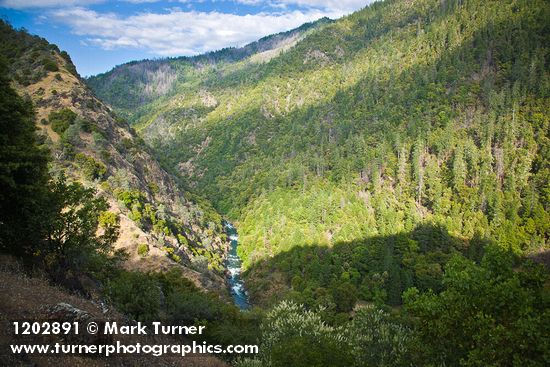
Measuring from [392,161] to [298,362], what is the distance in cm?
11994

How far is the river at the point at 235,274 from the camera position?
91.2 meters

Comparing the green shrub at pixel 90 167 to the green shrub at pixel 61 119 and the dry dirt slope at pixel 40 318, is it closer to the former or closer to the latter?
the green shrub at pixel 61 119

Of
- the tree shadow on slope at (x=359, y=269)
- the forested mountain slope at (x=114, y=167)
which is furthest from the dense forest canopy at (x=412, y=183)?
the forested mountain slope at (x=114, y=167)

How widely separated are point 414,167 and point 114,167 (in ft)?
309

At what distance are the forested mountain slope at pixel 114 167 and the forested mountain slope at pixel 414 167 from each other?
2055 cm

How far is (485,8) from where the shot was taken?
19075 centimetres

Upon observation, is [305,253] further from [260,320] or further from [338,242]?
[260,320]

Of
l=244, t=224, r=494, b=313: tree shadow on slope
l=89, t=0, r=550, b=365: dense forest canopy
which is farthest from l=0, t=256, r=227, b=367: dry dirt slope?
l=244, t=224, r=494, b=313: tree shadow on slope

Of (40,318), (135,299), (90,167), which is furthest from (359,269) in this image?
(40,318)

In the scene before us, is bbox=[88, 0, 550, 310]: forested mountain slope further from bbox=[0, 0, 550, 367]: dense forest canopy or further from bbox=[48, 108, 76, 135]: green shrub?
bbox=[48, 108, 76, 135]: green shrub

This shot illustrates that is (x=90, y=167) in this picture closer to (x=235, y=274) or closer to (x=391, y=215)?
(x=235, y=274)

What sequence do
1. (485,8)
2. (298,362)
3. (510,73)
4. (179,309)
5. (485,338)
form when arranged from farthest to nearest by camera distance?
(485,8) < (510,73) < (179,309) < (298,362) < (485,338)

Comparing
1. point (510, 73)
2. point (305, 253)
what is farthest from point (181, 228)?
point (510, 73)

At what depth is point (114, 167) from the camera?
8531cm
